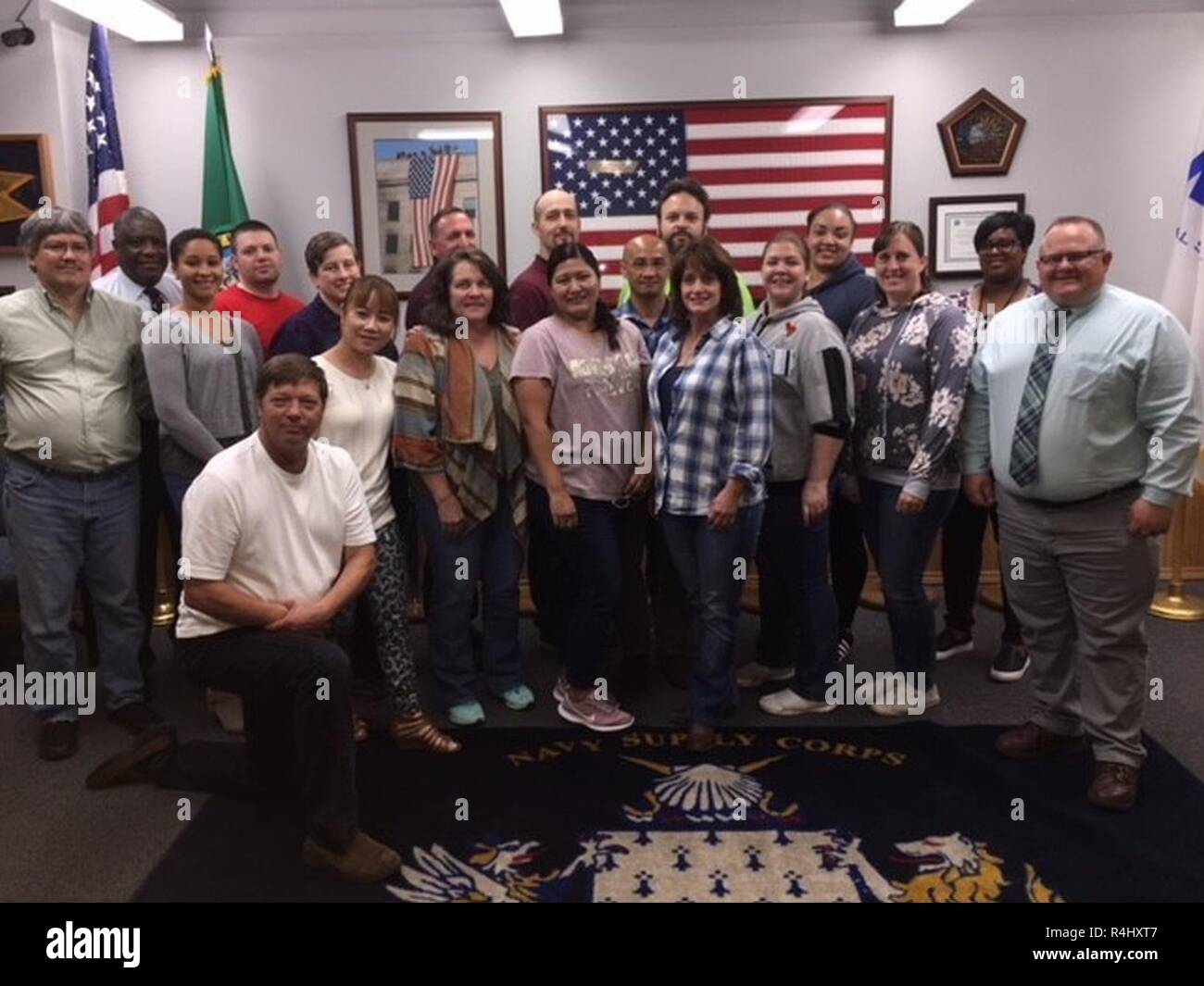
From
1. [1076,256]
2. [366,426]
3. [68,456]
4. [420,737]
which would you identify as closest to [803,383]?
[1076,256]

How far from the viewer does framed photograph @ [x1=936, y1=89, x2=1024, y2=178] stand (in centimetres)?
516

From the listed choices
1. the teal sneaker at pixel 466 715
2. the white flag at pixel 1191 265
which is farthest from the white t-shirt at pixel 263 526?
the white flag at pixel 1191 265

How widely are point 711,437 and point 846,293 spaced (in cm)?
104

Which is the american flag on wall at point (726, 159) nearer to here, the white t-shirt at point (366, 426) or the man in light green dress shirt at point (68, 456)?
the white t-shirt at point (366, 426)

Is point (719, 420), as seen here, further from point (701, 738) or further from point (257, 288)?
point (257, 288)

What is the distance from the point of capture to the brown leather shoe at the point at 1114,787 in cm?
279

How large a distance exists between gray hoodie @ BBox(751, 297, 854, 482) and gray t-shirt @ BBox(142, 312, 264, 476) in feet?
5.55

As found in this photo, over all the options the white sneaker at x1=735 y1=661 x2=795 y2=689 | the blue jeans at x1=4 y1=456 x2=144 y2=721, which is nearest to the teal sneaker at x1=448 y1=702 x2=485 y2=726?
the white sneaker at x1=735 y1=661 x2=795 y2=689

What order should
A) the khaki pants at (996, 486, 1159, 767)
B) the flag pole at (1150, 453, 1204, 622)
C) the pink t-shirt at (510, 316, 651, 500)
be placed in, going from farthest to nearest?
the flag pole at (1150, 453, 1204, 622) < the pink t-shirt at (510, 316, 651, 500) < the khaki pants at (996, 486, 1159, 767)

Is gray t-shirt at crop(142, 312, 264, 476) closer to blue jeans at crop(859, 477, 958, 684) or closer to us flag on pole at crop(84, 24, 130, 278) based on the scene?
us flag on pole at crop(84, 24, 130, 278)

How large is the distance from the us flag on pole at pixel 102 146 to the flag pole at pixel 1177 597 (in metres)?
4.98

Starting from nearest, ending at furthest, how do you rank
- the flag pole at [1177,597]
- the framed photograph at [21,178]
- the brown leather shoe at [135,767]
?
the brown leather shoe at [135,767], the flag pole at [1177,597], the framed photograph at [21,178]

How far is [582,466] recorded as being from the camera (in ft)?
10.7
